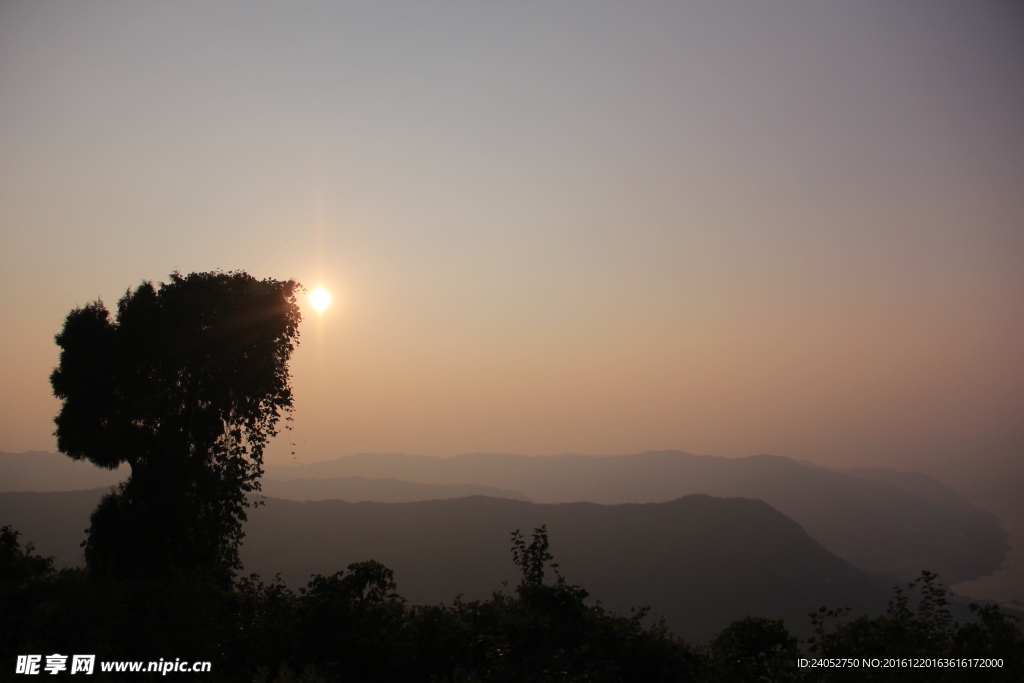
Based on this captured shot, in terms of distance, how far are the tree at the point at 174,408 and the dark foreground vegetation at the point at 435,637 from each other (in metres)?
1.94

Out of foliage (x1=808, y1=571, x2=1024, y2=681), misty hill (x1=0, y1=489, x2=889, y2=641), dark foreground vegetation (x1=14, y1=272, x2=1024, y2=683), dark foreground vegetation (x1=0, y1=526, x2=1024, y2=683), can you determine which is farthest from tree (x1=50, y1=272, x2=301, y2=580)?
misty hill (x1=0, y1=489, x2=889, y2=641)

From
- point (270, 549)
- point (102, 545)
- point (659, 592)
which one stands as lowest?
point (659, 592)

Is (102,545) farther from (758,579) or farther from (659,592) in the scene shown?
(758,579)

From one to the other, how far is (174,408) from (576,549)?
139m

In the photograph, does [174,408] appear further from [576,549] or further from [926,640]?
[576,549]

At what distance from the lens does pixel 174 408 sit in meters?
21.3

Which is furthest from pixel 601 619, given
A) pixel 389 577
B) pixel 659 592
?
pixel 659 592

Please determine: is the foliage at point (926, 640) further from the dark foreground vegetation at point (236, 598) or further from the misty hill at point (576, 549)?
the misty hill at point (576, 549)

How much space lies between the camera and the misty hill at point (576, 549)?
128 meters

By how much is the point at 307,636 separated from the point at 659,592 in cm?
13458

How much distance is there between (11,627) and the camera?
13734 mm

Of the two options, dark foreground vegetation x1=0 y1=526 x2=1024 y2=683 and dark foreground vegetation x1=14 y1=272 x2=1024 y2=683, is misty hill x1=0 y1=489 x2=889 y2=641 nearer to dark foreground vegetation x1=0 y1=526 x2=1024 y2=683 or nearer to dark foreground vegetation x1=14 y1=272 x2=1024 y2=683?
dark foreground vegetation x1=14 y1=272 x2=1024 y2=683

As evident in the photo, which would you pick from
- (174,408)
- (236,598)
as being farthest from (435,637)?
(174,408)

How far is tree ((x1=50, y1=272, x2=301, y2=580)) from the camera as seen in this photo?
20.3m
